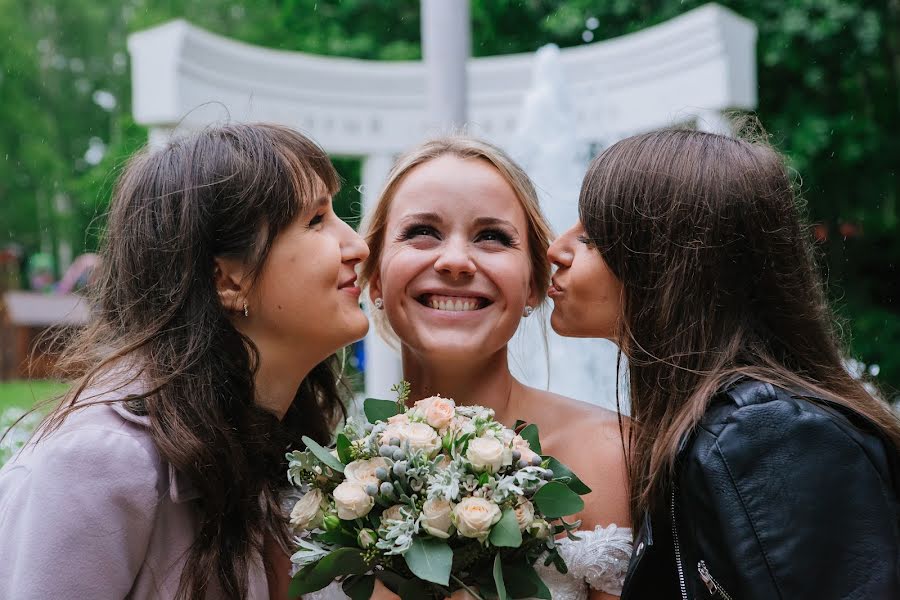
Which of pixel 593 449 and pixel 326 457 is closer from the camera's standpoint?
pixel 326 457

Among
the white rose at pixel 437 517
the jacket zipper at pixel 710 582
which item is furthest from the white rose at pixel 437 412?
the jacket zipper at pixel 710 582

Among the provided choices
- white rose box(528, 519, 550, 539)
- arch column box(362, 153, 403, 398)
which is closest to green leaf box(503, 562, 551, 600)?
white rose box(528, 519, 550, 539)

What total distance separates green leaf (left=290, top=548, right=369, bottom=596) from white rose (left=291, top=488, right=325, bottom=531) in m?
0.12

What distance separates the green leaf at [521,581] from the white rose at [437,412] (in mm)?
461

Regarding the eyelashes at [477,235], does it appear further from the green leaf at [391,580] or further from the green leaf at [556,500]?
the green leaf at [391,580]

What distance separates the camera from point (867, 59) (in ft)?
46.5

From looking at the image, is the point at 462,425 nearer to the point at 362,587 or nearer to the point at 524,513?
the point at 524,513

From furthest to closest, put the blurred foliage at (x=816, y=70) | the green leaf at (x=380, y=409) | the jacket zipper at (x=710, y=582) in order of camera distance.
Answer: the blurred foliage at (x=816, y=70), the green leaf at (x=380, y=409), the jacket zipper at (x=710, y=582)

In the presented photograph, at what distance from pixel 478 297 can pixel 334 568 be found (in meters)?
1.22

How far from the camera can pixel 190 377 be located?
3.21 meters

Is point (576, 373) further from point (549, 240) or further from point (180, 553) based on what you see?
point (180, 553)

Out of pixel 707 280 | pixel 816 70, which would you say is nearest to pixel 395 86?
pixel 816 70

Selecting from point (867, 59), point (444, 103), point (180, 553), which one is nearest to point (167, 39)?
point (444, 103)

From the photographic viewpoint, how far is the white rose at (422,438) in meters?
2.86
